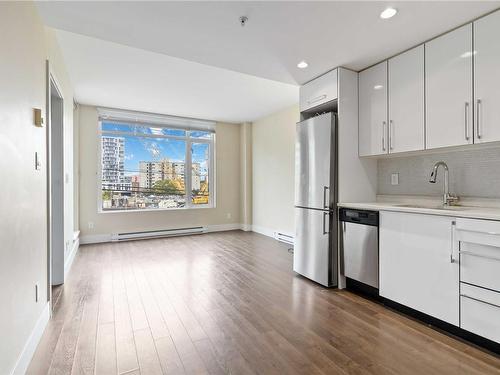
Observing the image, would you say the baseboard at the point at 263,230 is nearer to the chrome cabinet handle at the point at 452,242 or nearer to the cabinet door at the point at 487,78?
the chrome cabinet handle at the point at 452,242

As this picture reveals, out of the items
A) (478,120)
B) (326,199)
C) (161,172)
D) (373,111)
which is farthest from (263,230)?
(478,120)

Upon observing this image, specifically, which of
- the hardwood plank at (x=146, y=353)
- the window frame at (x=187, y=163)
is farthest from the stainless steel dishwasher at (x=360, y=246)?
the window frame at (x=187, y=163)

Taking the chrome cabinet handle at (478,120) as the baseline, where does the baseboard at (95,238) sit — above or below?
below

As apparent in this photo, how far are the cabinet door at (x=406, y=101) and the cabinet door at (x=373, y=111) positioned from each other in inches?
3.1

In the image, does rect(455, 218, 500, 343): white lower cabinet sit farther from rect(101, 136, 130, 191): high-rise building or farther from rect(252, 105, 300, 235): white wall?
rect(101, 136, 130, 191): high-rise building

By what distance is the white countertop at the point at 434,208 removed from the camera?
1876 millimetres

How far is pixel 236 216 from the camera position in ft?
22.3

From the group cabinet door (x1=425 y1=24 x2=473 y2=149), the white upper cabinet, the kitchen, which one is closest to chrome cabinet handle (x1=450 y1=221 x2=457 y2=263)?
the kitchen

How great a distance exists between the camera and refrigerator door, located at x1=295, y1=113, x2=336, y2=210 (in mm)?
2980

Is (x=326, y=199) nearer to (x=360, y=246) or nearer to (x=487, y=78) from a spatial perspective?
(x=360, y=246)

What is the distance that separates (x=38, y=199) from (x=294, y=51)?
2600mm

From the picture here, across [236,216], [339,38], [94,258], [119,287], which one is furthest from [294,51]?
[236,216]

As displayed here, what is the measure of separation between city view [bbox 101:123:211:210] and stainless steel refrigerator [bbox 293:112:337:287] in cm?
353

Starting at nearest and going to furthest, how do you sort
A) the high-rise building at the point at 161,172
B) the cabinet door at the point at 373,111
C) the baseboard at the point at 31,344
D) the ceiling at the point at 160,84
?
1. the baseboard at the point at 31,344
2. the cabinet door at the point at 373,111
3. the ceiling at the point at 160,84
4. the high-rise building at the point at 161,172
